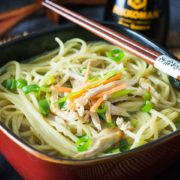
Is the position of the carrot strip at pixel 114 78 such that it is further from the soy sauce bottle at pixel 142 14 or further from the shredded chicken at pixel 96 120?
the soy sauce bottle at pixel 142 14

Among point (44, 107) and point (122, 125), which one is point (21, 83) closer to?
point (44, 107)

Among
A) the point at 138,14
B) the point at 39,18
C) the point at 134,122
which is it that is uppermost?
the point at 138,14

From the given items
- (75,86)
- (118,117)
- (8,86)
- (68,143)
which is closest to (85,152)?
(68,143)

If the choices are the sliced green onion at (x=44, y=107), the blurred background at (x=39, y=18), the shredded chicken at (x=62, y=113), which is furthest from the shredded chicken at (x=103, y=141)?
the blurred background at (x=39, y=18)

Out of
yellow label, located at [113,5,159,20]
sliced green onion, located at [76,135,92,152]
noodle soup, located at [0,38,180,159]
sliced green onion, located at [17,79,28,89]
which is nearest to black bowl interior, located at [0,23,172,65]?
noodle soup, located at [0,38,180,159]

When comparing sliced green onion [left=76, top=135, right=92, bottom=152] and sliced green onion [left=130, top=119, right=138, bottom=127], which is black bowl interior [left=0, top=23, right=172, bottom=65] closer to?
sliced green onion [left=130, top=119, right=138, bottom=127]

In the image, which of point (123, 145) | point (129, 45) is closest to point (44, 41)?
point (129, 45)
